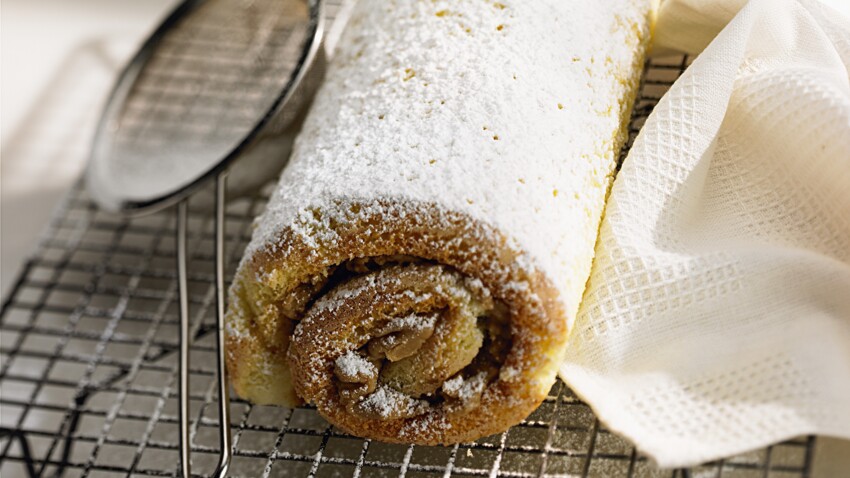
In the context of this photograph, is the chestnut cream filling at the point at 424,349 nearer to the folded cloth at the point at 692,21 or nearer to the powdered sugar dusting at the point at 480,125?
the powdered sugar dusting at the point at 480,125

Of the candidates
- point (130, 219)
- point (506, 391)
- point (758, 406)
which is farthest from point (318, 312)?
point (130, 219)

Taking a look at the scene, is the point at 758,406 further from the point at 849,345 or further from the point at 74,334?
the point at 74,334

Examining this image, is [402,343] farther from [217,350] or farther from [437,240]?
[217,350]

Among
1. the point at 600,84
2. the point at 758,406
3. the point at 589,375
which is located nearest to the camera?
the point at 758,406

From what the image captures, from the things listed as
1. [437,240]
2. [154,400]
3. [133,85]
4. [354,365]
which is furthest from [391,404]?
[133,85]

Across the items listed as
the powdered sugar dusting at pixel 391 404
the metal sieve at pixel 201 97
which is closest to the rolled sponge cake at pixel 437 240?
the powdered sugar dusting at pixel 391 404

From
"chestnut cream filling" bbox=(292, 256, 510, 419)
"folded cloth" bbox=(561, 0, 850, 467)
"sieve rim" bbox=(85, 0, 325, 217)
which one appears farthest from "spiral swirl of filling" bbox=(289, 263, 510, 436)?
"sieve rim" bbox=(85, 0, 325, 217)

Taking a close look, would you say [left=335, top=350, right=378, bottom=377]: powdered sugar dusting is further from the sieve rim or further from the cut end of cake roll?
the sieve rim

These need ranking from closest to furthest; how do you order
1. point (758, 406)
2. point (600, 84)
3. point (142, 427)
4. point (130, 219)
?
1. point (758, 406)
2. point (600, 84)
3. point (142, 427)
4. point (130, 219)
